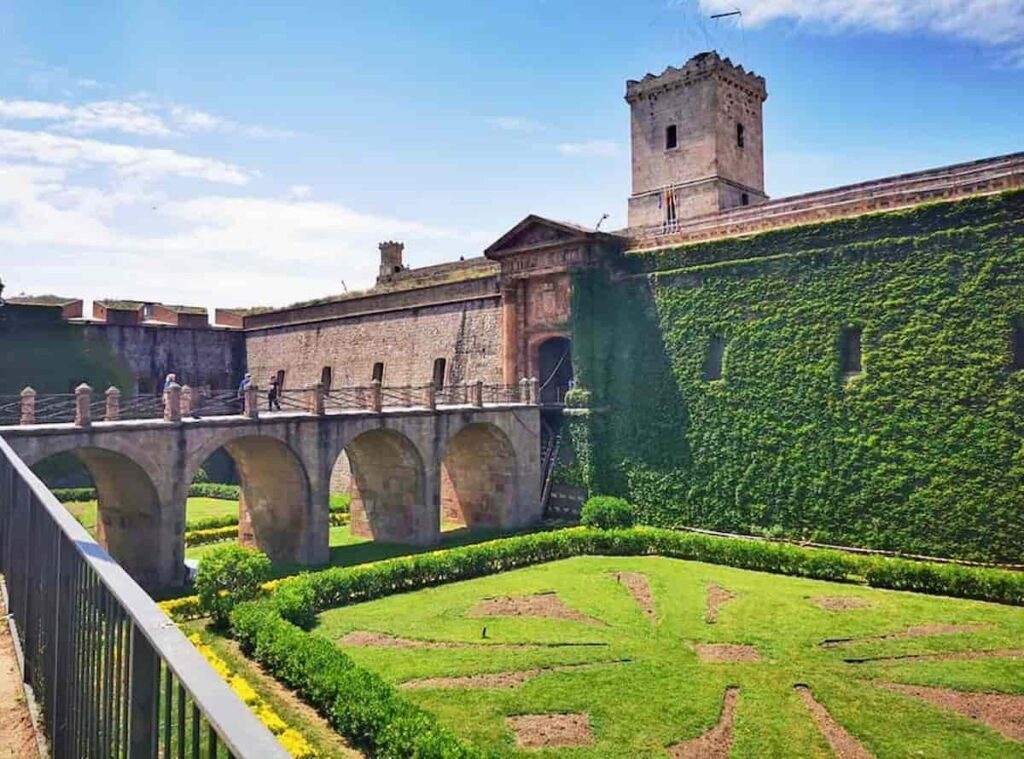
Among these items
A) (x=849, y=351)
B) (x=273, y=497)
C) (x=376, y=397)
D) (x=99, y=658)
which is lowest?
(x=273, y=497)

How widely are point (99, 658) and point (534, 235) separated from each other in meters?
24.6

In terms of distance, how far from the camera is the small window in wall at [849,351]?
67.9 feet

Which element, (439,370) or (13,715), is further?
(439,370)

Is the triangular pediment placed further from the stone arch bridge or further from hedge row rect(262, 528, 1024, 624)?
hedge row rect(262, 528, 1024, 624)

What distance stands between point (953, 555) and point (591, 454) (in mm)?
10481

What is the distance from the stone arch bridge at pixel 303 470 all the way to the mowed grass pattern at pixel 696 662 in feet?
15.6

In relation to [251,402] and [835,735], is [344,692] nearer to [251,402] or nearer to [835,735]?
[835,735]

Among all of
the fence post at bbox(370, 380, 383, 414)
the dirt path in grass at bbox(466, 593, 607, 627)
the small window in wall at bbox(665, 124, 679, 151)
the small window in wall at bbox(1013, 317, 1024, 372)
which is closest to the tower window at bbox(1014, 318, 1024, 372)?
the small window in wall at bbox(1013, 317, 1024, 372)

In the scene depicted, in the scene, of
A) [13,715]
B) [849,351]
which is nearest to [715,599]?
[849,351]

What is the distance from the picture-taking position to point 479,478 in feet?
86.2

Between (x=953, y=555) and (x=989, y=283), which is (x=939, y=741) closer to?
(x=953, y=555)

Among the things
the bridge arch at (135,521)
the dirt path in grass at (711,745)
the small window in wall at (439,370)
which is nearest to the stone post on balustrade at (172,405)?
the bridge arch at (135,521)

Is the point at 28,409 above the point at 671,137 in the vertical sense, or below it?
below

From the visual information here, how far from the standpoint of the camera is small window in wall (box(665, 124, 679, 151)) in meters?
32.1
